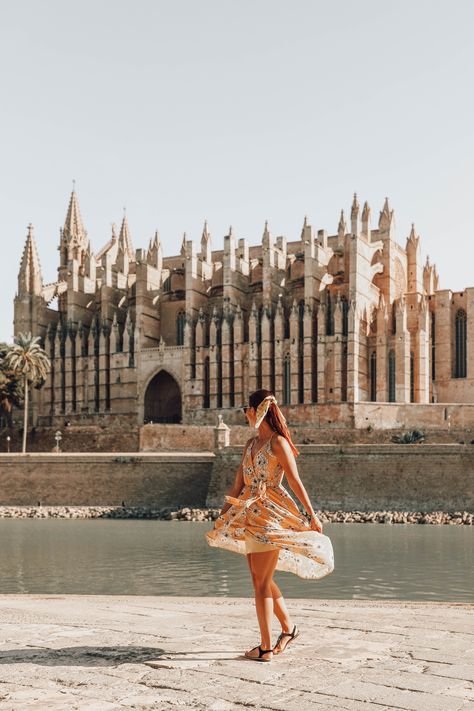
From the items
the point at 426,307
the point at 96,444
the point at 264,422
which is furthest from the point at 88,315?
the point at 264,422

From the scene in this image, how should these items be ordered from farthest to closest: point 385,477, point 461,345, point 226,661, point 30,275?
point 30,275 → point 461,345 → point 385,477 → point 226,661

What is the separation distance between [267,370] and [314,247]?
742 centimetres

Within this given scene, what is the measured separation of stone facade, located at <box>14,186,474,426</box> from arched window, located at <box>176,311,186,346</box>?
0.09 m

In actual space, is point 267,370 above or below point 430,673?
above

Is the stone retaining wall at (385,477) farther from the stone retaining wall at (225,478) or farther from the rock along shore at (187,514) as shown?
the rock along shore at (187,514)

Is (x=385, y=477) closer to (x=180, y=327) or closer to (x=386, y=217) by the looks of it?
(x=386, y=217)

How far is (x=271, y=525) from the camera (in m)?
5.86

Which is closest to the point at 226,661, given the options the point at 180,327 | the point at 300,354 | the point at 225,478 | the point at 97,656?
the point at 97,656

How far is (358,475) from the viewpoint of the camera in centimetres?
3431

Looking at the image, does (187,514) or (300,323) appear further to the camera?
(300,323)

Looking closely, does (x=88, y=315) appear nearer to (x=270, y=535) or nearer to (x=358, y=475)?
(x=358, y=475)

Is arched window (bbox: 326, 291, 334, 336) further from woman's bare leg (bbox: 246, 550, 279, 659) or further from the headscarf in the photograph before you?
woman's bare leg (bbox: 246, 550, 279, 659)

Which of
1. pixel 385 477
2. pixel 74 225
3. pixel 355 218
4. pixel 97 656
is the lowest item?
pixel 385 477

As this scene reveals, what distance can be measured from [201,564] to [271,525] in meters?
14.2
